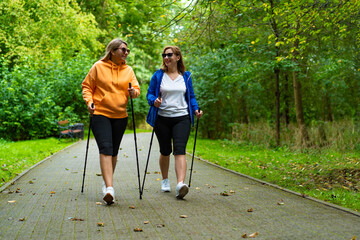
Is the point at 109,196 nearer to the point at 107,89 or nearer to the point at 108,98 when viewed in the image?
the point at 108,98

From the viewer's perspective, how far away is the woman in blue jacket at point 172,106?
554 cm

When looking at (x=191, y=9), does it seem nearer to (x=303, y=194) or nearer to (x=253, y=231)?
(x=303, y=194)

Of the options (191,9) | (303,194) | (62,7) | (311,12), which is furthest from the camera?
(62,7)

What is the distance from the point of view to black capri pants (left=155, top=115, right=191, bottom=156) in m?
5.55

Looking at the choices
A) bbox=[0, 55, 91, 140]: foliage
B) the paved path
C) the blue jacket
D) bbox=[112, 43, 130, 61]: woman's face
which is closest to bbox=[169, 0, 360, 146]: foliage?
the blue jacket

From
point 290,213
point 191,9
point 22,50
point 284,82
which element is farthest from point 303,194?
point 22,50

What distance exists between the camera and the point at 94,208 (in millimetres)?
4805

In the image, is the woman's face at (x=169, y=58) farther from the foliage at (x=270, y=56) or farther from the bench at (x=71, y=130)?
the bench at (x=71, y=130)

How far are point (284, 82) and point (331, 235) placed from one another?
15.4 meters

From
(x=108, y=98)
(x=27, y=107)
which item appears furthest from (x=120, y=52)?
(x=27, y=107)

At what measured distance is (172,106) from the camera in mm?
5551

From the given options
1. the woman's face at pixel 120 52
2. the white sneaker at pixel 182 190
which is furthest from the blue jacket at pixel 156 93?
the white sneaker at pixel 182 190

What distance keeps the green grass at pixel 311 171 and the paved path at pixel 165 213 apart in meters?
0.52

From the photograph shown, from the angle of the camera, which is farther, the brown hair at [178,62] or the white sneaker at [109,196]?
the brown hair at [178,62]
